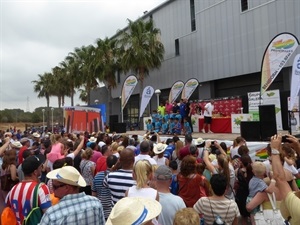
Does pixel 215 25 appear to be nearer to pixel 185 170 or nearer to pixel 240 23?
pixel 240 23

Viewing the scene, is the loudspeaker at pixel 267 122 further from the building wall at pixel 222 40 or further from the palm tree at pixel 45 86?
the palm tree at pixel 45 86

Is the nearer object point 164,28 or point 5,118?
point 164,28

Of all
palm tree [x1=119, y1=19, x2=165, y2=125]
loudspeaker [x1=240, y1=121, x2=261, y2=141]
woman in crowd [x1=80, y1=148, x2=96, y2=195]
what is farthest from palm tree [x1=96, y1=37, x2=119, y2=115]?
woman in crowd [x1=80, y1=148, x2=96, y2=195]

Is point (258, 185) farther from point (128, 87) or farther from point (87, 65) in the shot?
point (87, 65)

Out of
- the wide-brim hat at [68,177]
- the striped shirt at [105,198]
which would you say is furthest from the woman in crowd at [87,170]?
the wide-brim hat at [68,177]

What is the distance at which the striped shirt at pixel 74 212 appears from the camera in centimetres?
248

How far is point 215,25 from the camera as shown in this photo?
24594 millimetres

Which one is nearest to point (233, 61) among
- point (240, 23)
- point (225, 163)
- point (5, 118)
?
point (240, 23)

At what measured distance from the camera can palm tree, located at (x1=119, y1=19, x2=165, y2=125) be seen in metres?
26.7

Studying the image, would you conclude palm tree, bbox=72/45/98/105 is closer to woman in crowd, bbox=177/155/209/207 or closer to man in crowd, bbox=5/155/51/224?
woman in crowd, bbox=177/155/209/207

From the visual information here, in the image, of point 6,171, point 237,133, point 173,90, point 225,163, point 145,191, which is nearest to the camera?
point 145,191

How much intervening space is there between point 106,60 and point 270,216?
1140 inches

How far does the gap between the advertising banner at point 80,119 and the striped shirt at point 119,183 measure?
13218 mm

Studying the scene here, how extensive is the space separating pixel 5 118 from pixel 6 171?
90.5m
